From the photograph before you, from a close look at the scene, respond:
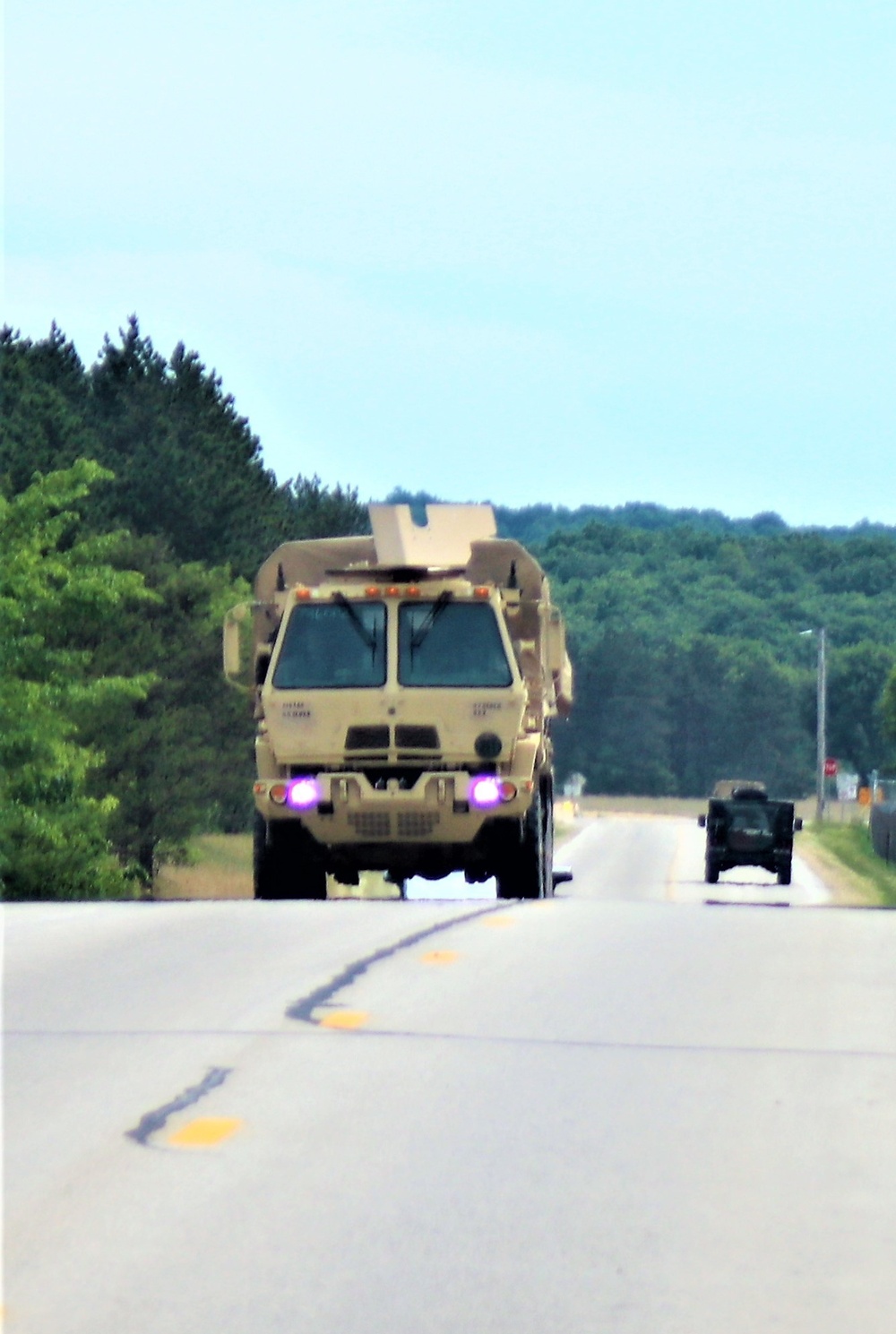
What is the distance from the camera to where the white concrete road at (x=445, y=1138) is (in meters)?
5.59

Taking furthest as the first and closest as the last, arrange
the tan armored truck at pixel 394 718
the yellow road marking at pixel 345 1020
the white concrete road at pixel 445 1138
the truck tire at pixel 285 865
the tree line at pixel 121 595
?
the tree line at pixel 121 595 → the truck tire at pixel 285 865 → the tan armored truck at pixel 394 718 → the yellow road marking at pixel 345 1020 → the white concrete road at pixel 445 1138

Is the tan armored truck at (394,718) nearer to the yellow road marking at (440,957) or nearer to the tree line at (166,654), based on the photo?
the yellow road marking at (440,957)

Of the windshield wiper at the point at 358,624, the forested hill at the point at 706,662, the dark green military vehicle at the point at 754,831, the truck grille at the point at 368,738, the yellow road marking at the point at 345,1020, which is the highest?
the forested hill at the point at 706,662

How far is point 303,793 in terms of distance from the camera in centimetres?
1862

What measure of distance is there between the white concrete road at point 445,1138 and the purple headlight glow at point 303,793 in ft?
17.4

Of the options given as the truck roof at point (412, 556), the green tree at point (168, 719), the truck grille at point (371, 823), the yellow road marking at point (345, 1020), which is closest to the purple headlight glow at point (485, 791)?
the truck grille at point (371, 823)

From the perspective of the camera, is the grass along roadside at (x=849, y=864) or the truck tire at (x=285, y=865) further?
the grass along roadside at (x=849, y=864)

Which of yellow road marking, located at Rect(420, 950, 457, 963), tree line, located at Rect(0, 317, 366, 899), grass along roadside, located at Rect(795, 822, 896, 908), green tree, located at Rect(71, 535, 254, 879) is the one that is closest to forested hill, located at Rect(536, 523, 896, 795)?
grass along roadside, located at Rect(795, 822, 896, 908)

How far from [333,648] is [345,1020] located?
9025 millimetres

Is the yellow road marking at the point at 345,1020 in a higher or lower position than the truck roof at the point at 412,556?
lower

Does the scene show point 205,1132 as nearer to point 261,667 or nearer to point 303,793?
point 303,793

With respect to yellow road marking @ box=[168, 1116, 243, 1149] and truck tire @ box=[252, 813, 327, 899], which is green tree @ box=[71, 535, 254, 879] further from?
yellow road marking @ box=[168, 1116, 243, 1149]

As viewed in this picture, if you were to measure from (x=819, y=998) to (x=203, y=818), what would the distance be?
2002 inches

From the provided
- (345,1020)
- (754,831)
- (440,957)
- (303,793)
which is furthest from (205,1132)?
(754,831)
